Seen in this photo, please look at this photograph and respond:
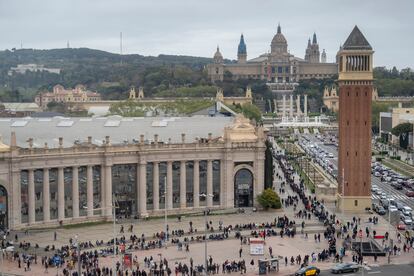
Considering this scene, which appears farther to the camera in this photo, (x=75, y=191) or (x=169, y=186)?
(x=169, y=186)

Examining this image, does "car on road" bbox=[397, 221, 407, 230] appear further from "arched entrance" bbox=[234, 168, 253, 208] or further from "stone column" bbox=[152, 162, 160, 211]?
"stone column" bbox=[152, 162, 160, 211]

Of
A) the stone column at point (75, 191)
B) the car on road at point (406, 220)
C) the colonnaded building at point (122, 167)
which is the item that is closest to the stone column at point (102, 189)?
the colonnaded building at point (122, 167)

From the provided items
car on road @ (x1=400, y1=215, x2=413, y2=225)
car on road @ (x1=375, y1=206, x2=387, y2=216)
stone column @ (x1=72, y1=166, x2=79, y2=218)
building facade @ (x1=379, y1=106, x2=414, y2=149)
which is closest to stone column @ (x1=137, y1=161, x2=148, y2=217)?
stone column @ (x1=72, y1=166, x2=79, y2=218)

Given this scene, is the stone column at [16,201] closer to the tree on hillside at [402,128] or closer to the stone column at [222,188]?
the stone column at [222,188]

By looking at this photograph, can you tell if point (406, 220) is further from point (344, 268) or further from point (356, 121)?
point (344, 268)

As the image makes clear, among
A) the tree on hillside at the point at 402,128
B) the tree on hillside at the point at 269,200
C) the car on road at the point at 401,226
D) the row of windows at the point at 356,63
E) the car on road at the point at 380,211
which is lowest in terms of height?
the car on road at the point at 401,226

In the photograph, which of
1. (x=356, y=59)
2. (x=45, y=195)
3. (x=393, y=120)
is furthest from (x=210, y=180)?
(x=393, y=120)

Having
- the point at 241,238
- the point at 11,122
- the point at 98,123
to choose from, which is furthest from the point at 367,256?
the point at 11,122
